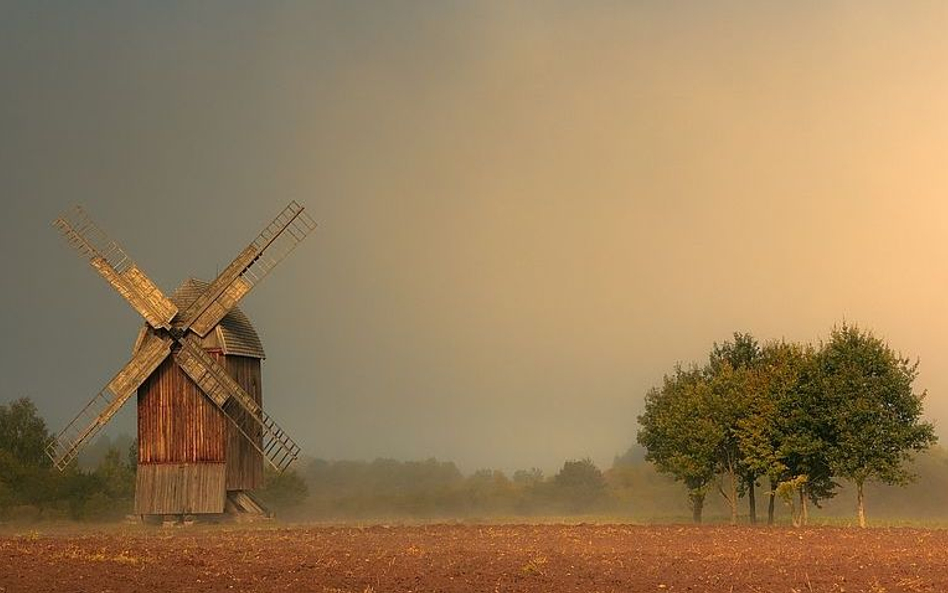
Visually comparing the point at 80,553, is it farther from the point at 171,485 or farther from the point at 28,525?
the point at 28,525

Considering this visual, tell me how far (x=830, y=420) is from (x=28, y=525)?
54.5 metres

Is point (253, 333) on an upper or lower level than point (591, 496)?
upper

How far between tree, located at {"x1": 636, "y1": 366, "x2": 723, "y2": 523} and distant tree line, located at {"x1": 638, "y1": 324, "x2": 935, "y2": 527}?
86 mm

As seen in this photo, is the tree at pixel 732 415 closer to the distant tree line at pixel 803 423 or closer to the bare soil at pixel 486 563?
the distant tree line at pixel 803 423

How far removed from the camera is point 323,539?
164 ft

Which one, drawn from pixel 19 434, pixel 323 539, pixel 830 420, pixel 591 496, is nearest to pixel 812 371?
pixel 830 420

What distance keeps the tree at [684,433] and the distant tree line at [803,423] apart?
9cm

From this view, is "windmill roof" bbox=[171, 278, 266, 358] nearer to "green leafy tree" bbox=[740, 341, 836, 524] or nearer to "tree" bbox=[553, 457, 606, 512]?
"green leafy tree" bbox=[740, 341, 836, 524]

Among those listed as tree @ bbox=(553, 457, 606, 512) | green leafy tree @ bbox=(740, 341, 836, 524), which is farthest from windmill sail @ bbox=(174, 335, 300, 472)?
tree @ bbox=(553, 457, 606, 512)

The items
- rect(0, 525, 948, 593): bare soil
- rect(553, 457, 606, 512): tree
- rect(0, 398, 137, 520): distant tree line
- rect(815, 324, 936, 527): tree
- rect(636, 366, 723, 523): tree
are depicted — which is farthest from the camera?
rect(553, 457, 606, 512): tree

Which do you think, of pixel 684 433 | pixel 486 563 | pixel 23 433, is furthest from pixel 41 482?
pixel 486 563

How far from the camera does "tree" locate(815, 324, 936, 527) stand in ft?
200

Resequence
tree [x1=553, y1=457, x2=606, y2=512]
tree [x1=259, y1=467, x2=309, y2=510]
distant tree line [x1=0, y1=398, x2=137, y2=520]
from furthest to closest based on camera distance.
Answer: tree [x1=553, y1=457, x2=606, y2=512] < tree [x1=259, y1=467, x2=309, y2=510] < distant tree line [x1=0, y1=398, x2=137, y2=520]

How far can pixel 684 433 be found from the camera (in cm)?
6962
